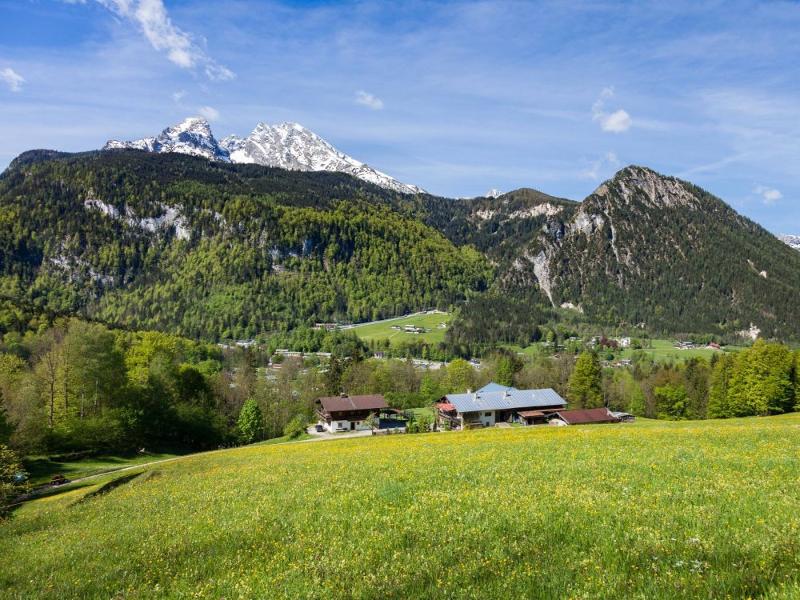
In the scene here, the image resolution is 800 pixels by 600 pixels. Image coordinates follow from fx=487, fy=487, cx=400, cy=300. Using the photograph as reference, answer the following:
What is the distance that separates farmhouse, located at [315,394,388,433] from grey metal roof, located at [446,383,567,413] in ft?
67.6

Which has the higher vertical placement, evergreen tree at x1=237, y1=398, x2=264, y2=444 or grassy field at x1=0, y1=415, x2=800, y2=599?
grassy field at x1=0, y1=415, x2=800, y2=599

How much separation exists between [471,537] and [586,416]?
93.3m

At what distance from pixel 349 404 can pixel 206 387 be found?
31.8 meters

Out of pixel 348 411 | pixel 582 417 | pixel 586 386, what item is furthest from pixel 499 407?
pixel 348 411

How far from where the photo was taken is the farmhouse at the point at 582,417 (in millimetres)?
94438

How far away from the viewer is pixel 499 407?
10088 cm

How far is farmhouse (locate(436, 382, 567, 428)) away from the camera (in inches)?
3920

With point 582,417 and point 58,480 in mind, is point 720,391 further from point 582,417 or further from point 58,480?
point 58,480

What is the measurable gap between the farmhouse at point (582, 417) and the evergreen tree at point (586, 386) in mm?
13859

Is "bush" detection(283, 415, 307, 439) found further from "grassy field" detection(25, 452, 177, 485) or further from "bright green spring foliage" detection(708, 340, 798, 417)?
"bright green spring foliage" detection(708, 340, 798, 417)

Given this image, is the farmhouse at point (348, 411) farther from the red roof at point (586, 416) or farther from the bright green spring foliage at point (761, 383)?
the bright green spring foliage at point (761, 383)

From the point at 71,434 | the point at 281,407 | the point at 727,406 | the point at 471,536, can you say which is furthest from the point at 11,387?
the point at 727,406

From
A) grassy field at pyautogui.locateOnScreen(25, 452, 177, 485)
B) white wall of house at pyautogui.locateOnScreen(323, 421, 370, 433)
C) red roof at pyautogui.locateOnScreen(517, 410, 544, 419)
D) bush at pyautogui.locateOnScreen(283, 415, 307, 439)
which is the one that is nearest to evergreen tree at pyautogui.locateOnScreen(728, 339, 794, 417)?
red roof at pyautogui.locateOnScreen(517, 410, 544, 419)

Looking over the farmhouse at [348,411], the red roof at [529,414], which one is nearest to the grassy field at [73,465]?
the farmhouse at [348,411]
